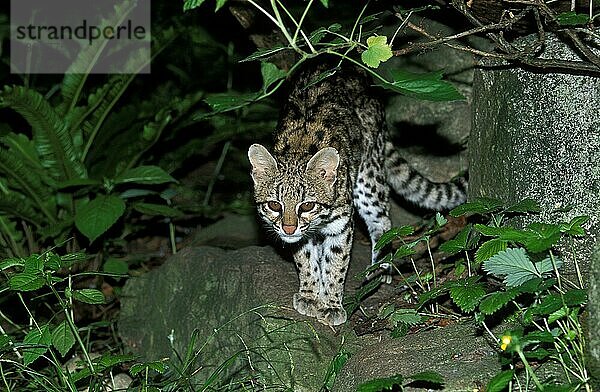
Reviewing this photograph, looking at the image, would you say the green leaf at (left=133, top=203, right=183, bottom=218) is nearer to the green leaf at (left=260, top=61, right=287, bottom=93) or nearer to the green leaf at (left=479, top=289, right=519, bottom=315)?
the green leaf at (left=260, top=61, right=287, bottom=93)

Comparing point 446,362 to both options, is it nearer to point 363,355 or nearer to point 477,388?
point 477,388

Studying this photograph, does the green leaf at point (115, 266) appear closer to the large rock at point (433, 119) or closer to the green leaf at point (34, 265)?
the large rock at point (433, 119)

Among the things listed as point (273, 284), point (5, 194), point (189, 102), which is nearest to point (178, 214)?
point (189, 102)

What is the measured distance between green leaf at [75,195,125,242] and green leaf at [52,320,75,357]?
6.04ft

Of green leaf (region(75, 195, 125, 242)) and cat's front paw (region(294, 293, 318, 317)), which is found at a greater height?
green leaf (region(75, 195, 125, 242))

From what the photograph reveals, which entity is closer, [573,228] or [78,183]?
[573,228]

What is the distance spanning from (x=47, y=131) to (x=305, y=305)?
117 inches

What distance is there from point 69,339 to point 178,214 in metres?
2.86

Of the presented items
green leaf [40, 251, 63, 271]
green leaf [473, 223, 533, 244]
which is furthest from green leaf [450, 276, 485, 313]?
green leaf [40, 251, 63, 271]

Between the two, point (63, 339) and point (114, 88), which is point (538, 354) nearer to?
point (63, 339)

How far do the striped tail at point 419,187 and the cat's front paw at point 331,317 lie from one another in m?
1.39

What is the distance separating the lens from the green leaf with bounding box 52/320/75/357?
15.1ft

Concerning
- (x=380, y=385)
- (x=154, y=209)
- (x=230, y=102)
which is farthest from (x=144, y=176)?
(x=380, y=385)

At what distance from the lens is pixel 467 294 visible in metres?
4.12
